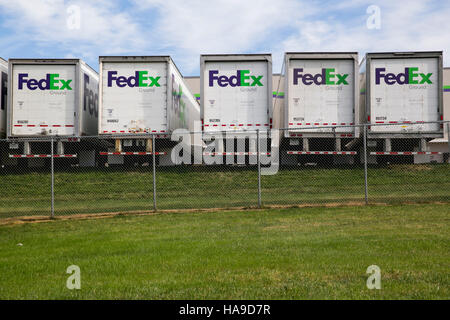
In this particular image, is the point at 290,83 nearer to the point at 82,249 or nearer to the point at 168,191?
the point at 168,191

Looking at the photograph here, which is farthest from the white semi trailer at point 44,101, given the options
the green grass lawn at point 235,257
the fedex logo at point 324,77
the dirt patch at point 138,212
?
the fedex logo at point 324,77

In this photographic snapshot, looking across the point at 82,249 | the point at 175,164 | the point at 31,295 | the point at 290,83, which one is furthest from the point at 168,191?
the point at 31,295

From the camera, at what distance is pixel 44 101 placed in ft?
52.8

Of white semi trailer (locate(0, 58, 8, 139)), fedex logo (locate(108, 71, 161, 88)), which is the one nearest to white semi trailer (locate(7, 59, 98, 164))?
white semi trailer (locate(0, 58, 8, 139))

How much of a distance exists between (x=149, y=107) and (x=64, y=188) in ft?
14.4

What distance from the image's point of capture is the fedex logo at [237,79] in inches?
616

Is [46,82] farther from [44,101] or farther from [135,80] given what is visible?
[135,80]

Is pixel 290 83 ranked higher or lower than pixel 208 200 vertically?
higher

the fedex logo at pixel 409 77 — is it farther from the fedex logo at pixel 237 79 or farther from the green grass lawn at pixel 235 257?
the green grass lawn at pixel 235 257

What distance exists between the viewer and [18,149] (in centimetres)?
1631

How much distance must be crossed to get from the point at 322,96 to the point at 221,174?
482 cm

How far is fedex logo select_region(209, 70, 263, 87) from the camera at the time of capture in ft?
51.4

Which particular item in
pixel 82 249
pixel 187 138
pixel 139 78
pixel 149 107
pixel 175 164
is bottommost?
pixel 82 249
